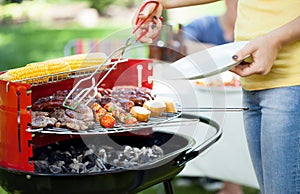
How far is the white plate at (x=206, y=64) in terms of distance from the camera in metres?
1.73

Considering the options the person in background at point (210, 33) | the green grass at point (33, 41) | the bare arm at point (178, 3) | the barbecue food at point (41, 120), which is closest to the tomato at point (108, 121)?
the barbecue food at point (41, 120)

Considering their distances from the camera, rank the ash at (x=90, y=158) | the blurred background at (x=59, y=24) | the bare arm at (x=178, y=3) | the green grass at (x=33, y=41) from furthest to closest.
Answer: the blurred background at (x=59, y=24), the green grass at (x=33, y=41), the bare arm at (x=178, y=3), the ash at (x=90, y=158)

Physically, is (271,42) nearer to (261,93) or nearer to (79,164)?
(261,93)

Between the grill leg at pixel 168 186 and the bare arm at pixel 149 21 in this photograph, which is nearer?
the bare arm at pixel 149 21

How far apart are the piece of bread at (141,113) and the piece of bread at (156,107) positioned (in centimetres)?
3

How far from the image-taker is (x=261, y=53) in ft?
5.57

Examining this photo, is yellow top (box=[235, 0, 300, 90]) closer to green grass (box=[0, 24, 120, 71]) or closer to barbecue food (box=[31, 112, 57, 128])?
barbecue food (box=[31, 112, 57, 128])

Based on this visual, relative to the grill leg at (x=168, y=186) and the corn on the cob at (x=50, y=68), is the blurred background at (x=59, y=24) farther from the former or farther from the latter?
the corn on the cob at (x=50, y=68)

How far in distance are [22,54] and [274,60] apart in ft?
21.3

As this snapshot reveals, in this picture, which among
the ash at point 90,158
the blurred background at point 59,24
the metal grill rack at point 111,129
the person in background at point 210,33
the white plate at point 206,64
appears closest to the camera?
the metal grill rack at point 111,129

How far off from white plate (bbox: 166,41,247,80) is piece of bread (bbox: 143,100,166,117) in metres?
0.10

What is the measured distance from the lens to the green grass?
7553 millimetres

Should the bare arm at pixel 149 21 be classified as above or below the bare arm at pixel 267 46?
above

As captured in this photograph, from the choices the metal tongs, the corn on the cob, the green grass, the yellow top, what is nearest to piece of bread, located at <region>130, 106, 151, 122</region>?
the metal tongs
